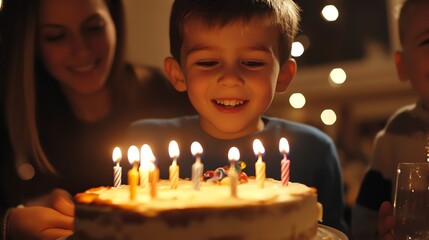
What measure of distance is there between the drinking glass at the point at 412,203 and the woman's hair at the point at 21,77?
1.31 metres

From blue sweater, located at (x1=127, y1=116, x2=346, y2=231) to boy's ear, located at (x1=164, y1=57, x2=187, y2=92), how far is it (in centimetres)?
14

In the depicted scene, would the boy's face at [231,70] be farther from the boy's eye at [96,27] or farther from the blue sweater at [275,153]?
the boy's eye at [96,27]

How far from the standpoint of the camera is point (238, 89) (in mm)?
1938

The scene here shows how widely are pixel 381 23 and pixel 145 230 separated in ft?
7.80

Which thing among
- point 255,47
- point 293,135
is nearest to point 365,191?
point 293,135

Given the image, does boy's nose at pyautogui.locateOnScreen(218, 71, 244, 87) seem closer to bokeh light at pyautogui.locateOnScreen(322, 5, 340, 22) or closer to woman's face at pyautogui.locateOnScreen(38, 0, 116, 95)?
woman's face at pyautogui.locateOnScreen(38, 0, 116, 95)

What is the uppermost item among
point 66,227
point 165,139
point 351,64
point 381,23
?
point 381,23

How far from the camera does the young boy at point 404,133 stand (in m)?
2.21

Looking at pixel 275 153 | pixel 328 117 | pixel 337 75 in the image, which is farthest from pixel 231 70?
pixel 337 75

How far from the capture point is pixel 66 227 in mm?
2008

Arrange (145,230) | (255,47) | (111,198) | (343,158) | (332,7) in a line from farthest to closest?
(343,158)
(332,7)
(255,47)
(111,198)
(145,230)

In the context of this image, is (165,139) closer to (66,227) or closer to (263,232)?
(66,227)

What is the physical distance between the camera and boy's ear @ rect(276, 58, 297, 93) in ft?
6.88

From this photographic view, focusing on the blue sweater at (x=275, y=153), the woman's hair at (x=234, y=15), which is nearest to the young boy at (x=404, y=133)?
the blue sweater at (x=275, y=153)
